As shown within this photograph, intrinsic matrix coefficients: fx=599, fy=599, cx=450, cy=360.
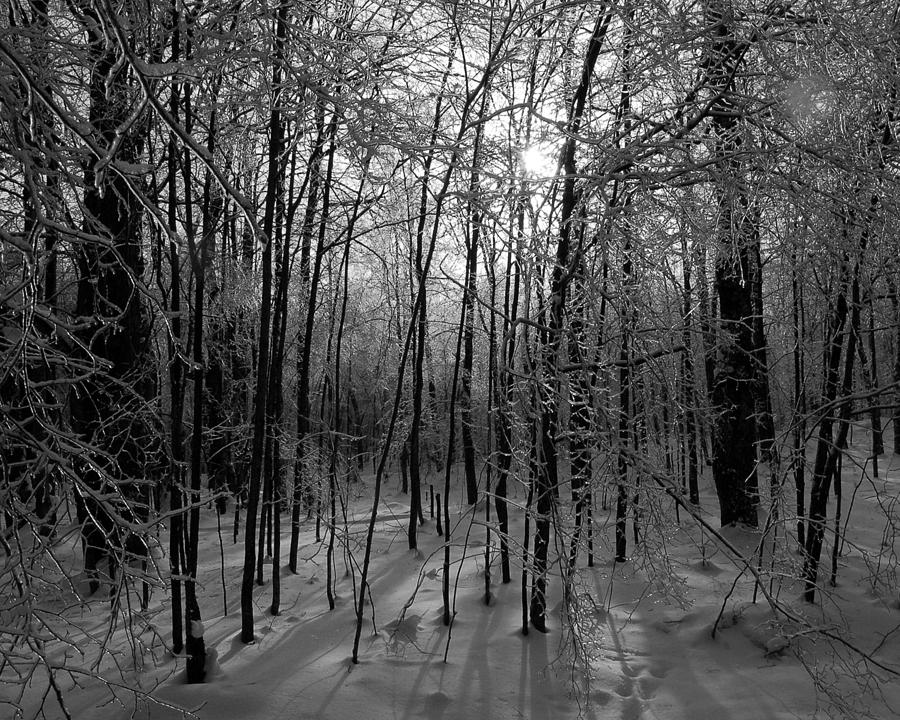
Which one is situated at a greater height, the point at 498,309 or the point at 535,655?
the point at 498,309

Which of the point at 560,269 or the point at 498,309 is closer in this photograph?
the point at 560,269

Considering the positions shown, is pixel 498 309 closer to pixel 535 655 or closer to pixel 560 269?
pixel 560 269

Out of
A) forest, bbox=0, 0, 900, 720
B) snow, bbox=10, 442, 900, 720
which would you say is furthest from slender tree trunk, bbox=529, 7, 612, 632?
snow, bbox=10, 442, 900, 720

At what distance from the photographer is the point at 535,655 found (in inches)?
168

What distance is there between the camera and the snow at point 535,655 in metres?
3.40

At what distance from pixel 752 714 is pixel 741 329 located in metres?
4.68

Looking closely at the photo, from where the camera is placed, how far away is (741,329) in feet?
23.5

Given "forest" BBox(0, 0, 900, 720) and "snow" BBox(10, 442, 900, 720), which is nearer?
"forest" BBox(0, 0, 900, 720)

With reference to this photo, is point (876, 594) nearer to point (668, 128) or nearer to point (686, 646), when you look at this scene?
point (686, 646)

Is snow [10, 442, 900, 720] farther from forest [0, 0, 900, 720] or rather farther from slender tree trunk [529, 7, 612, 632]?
slender tree trunk [529, 7, 612, 632]

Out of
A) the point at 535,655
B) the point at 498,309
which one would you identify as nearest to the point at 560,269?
the point at 498,309

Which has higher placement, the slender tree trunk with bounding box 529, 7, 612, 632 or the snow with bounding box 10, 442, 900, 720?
the slender tree trunk with bounding box 529, 7, 612, 632

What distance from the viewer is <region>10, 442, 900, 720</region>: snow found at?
3400 mm

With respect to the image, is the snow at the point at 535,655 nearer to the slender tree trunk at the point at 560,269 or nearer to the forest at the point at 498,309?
the forest at the point at 498,309
